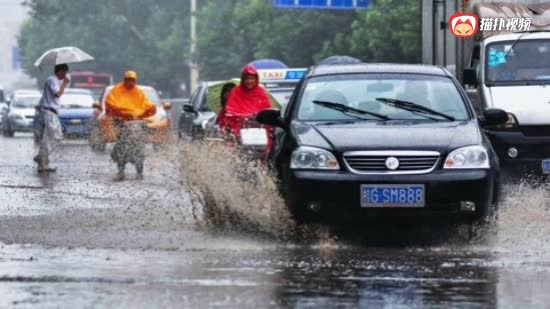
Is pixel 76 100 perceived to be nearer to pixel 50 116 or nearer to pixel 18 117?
pixel 18 117

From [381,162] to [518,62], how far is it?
724cm

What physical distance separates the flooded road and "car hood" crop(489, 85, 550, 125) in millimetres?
1742

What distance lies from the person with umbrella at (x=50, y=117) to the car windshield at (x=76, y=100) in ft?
59.4

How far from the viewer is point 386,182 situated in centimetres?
1179

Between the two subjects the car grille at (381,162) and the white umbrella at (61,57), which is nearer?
the car grille at (381,162)

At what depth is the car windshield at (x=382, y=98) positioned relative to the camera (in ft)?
42.5

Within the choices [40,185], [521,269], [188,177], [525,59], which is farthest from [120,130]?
[521,269]

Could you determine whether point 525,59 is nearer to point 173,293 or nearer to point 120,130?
point 120,130

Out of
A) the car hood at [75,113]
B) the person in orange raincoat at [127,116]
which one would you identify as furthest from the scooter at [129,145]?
the car hood at [75,113]

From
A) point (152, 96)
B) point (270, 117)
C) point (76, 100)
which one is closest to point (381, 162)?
point (270, 117)

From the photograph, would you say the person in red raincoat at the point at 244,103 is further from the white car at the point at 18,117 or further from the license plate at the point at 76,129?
the white car at the point at 18,117

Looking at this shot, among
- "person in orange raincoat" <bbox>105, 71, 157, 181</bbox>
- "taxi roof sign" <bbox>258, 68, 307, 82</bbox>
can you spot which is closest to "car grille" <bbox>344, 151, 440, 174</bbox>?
"person in orange raincoat" <bbox>105, 71, 157, 181</bbox>

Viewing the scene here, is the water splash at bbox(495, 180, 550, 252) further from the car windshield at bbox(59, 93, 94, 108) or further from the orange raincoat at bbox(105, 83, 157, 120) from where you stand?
the car windshield at bbox(59, 93, 94, 108)

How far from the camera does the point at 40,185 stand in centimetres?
1948
